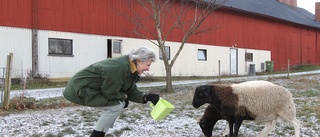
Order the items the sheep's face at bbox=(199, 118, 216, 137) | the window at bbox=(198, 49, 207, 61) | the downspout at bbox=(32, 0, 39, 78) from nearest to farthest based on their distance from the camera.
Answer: the sheep's face at bbox=(199, 118, 216, 137)
the downspout at bbox=(32, 0, 39, 78)
the window at bbox=(198, 49, 207, 61)

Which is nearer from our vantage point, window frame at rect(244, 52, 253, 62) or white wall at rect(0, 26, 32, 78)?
white wall at rect(0, 26, 32, 78)

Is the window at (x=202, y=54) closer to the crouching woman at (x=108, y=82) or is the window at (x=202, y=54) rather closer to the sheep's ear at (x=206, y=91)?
the sheep's ear at (x=206, y=91)

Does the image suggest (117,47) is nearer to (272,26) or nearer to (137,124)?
(137,124)

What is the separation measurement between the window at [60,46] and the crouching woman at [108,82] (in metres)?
13.8

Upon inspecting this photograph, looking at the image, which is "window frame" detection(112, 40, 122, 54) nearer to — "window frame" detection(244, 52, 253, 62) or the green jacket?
"window frame" detection(244, 52, 253, 62)

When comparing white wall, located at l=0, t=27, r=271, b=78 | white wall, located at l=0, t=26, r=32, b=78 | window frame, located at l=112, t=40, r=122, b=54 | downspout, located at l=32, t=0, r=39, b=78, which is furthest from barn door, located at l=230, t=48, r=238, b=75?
white wall, located at l=0, t=26, r=32, b=78

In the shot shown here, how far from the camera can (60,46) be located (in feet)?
57.2

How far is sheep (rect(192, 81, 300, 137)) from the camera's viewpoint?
5.27 metres

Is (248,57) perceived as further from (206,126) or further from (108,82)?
(108,82)

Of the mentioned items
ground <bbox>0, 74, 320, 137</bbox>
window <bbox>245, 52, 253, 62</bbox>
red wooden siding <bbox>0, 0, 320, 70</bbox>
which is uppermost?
red wooden siding <bbox>0, 0, 320, 70</bbox>

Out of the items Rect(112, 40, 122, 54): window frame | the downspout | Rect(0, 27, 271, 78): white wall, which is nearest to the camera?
Rect(0, 27, 271, 78): white wall

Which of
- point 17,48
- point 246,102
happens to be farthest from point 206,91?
point 17,48

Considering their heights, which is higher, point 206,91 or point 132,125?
point 206,91

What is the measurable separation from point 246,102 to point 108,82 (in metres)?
2.54
